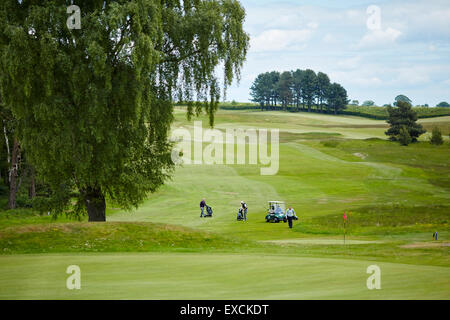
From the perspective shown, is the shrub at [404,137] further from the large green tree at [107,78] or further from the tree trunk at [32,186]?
the large green tree at [107,78]

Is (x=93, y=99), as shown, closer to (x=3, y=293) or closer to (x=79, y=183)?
(x=79, y=183)

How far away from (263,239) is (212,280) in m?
18.4

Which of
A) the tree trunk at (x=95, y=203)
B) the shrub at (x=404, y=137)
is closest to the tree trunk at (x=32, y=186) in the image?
the tree trunk at (x=95, y=203)

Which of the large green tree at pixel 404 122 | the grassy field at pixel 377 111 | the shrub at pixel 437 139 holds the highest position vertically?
the grassy field at pixel 377 111

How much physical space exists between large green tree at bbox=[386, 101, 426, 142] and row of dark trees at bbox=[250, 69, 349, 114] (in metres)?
64.1

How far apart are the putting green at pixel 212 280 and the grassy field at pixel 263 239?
0.02 metres

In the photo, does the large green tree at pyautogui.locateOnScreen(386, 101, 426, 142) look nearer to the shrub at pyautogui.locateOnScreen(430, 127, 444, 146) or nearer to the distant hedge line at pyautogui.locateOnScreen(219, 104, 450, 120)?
the shrub at pyautogui.locateOnScreen(430, 127, 444, 146)

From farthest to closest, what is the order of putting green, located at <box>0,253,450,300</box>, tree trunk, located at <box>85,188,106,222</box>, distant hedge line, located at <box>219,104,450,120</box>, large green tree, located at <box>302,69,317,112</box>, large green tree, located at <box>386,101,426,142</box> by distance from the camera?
large green tree, located at <box>302,69,317,112</box>
distant hedge line, located at <box>219,104,450,120</box>
large green tree, located at <box>386,101,426,142</box>
tree trunk, located at <box>85,188,106,222</box>
putting green, located at <box>0,253,450,300</box>

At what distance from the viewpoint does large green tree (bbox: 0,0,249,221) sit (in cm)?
2059

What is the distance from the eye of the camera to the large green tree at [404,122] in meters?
104

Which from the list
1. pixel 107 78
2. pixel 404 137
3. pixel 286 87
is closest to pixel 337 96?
pixel 286 87

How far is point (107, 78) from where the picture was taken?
20.9 metres

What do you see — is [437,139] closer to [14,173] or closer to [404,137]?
[404,137]

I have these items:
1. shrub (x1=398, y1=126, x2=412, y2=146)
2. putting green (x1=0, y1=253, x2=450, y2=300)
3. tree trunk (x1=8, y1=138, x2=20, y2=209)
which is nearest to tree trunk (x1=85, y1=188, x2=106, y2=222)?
putting green (x1=0, y1=253, x2=450, y2=300)
